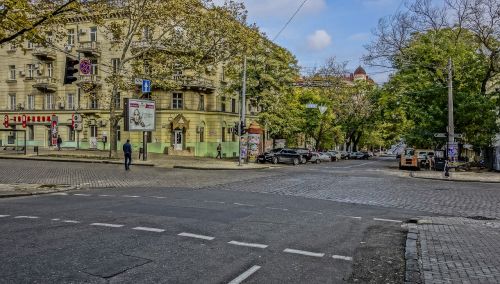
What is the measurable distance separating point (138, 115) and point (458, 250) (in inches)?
1129

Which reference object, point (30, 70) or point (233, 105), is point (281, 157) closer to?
point (233, 105)

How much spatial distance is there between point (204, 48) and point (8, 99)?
31522 mm

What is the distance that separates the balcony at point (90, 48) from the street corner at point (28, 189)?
111ft

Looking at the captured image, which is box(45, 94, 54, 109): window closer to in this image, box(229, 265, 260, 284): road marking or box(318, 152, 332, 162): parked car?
box(318, 152, 332, 162): parked car

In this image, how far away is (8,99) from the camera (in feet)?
180

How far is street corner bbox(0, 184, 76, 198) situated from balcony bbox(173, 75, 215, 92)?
90.3 feet

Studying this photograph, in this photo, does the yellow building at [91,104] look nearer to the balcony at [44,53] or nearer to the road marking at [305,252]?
the balcony at [44,53]

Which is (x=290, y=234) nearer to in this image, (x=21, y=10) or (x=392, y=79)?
(x=21, y=10)

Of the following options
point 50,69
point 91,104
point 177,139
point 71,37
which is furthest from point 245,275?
point 50,69

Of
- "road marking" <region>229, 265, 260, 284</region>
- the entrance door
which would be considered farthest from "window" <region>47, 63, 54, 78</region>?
"road marking" <region>229, 265, 260, 284</region>

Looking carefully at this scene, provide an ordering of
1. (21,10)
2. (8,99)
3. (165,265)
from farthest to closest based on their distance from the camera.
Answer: (8,99) → (21,10) → (165,265)

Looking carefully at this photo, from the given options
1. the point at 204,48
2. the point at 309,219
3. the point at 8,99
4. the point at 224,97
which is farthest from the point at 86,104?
the point at 309,219

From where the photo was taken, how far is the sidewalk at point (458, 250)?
20.2 ft

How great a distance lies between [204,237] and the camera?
27.6ft
